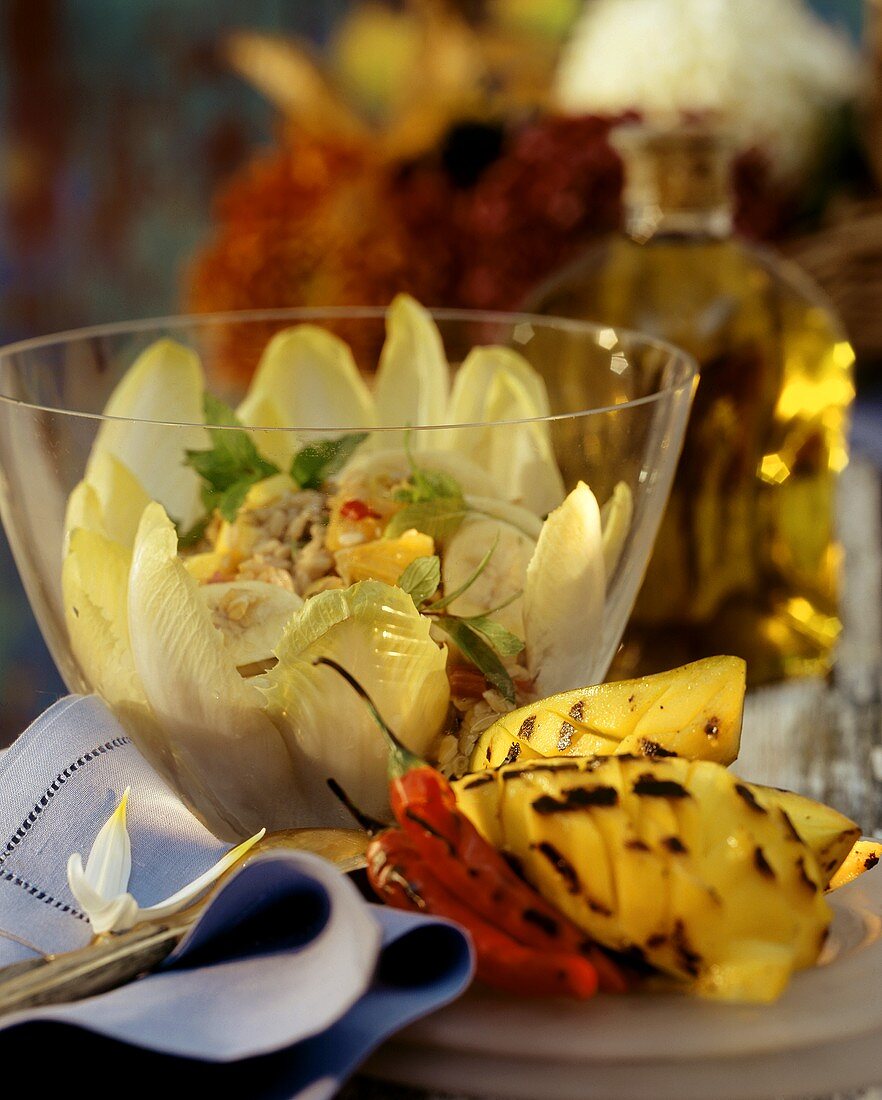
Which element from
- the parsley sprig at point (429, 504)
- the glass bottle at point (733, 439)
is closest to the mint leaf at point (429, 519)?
the parsley sprig at point (429, 504)

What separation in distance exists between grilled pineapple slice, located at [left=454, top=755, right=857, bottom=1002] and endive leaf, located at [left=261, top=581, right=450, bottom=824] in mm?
91

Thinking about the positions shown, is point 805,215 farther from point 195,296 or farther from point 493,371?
point 493,371

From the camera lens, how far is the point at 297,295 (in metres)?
0.98

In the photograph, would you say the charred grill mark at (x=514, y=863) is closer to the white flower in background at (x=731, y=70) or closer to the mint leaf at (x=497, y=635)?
the mint leaf at (x=497, y=635)

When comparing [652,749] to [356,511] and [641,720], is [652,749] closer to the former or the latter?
[641,720]

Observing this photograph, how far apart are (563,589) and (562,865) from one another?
0.49 ft

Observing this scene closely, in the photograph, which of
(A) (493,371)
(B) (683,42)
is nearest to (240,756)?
(A) (493,371)

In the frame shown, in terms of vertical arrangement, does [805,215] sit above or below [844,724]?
above

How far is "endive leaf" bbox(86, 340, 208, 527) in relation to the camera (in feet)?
1.38

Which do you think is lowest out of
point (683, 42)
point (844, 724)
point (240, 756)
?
point (844, 724)

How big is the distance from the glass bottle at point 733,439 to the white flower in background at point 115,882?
326 millimetres

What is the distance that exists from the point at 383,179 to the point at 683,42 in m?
0.25

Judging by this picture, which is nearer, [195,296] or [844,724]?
[844,724]

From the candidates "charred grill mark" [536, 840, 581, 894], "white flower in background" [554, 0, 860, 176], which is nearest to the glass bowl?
"charred grill mark" [536, 840, 581, 894]
